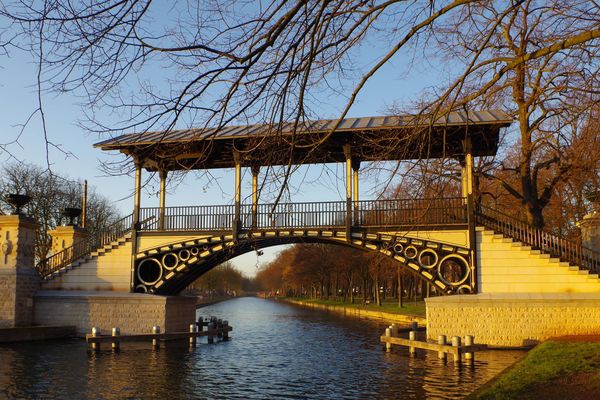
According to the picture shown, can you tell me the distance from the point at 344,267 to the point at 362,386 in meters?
41.0

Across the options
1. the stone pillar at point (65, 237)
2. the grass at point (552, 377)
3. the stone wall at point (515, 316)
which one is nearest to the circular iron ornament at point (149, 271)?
the stone pillar at point (65, 237)

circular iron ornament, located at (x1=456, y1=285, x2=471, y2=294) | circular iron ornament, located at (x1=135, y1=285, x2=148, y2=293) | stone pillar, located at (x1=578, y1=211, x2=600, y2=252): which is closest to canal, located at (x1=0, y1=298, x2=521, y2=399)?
circular iron ornament, located at (x1=456, y1=285, x2=471, y2=294)

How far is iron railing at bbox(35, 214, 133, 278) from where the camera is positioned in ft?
80.7

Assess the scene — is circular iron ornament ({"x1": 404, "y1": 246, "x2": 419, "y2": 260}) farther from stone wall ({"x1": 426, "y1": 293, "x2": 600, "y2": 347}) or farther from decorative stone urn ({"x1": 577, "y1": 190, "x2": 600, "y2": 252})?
decorative stone urn ({"x1": 577, "y1": 190, "x2": 600, "y2": 252})

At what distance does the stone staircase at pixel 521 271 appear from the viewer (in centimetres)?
1886

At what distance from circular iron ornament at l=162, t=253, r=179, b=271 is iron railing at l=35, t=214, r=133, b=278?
85.1 inches

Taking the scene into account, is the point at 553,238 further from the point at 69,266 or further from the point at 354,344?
the point at 69,266

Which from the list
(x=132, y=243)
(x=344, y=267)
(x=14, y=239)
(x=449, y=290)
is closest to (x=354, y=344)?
(x=449, y=290)

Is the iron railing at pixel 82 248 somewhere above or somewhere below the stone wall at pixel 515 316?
above

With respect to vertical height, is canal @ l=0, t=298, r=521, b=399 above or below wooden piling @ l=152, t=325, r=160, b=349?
below

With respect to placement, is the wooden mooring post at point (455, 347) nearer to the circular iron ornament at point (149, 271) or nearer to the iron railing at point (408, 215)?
the iron railing at point (408, 215)

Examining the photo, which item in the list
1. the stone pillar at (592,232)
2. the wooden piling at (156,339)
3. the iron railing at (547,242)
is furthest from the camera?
the wooden piling at (156,339)

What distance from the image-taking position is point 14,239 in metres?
23.2

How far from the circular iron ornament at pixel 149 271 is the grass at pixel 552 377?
584 inches
